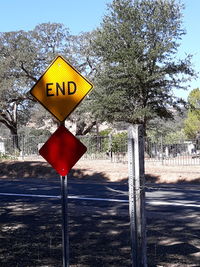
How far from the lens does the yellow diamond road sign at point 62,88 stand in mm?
5449

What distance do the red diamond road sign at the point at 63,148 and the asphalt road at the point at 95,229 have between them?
1.60m

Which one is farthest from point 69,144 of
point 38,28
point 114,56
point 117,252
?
point 38,28

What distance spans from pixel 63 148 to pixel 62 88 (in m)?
0.79

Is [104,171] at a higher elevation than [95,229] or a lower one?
higher

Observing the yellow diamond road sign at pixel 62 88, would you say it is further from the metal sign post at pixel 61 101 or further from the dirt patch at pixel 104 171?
the dirt patch at pixel 104 171

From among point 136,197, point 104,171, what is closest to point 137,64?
point 104,171

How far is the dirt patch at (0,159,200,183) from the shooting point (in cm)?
1959

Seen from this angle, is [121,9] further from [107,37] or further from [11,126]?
[11,126]

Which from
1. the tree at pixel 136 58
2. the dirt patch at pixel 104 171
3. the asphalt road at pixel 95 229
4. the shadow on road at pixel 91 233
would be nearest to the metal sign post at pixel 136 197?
the shadow on road at pixel 91 233

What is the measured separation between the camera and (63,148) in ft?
17.6

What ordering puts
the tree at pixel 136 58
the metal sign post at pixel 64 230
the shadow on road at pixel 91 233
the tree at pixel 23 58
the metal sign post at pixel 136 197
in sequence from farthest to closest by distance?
the tree at pixel 23 58
the tree at pixel 136 58
the shadow on road at pixel 91 233
the metal sign post at pixel 64 230
the metal sign post at pixel 136 197

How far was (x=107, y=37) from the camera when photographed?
89.6ft

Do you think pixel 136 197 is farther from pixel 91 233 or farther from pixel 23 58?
pixel 23 58

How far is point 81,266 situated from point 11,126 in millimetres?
36271
